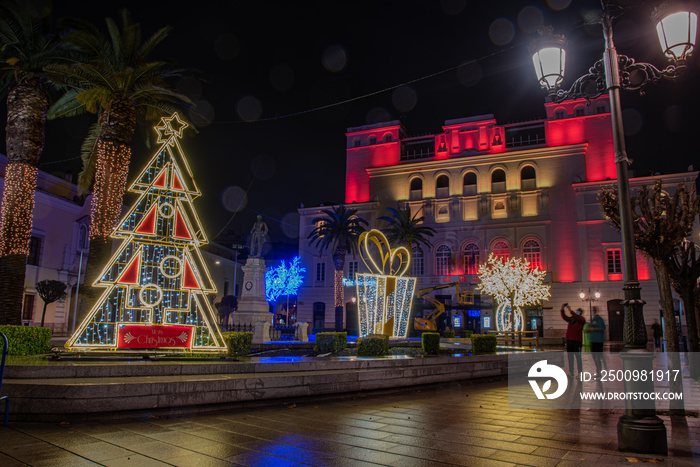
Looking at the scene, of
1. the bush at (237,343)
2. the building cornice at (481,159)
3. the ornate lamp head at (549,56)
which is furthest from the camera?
the building cornice at (481,159)

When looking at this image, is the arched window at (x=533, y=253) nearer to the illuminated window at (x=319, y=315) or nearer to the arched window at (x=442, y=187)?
the arched window at (x=442, y=187)

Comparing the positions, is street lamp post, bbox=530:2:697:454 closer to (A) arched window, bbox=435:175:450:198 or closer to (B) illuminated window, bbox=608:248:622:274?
(B) illuminated window, bbox=608:248:622:274

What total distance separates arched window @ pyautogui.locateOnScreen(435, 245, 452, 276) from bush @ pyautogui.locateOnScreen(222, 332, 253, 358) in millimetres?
35729

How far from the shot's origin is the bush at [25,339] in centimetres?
962

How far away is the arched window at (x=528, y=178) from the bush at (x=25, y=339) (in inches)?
1672

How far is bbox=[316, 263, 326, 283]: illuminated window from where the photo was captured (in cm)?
5053

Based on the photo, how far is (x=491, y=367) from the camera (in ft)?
48.4

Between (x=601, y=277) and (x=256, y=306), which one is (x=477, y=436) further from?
Result: (x=601, y=277)

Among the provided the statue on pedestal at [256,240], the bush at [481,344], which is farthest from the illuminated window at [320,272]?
the bush at [481,344]

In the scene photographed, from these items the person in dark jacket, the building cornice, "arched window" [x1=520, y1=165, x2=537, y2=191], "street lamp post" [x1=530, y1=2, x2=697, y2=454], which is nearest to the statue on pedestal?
the person in dark jacket

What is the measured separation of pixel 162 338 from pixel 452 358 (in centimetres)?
812

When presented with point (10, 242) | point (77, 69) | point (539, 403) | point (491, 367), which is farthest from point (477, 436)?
point (77, 69)

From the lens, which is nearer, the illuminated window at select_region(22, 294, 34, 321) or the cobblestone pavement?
the cobblestone pavement

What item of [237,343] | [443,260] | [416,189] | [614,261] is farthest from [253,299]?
[614,261]
